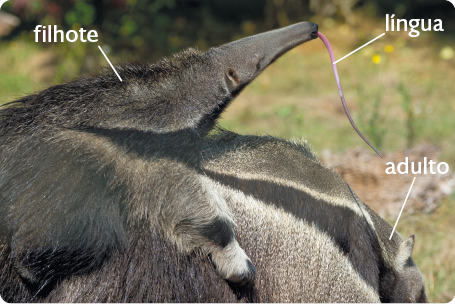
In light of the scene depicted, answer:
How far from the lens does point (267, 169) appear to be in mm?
2377

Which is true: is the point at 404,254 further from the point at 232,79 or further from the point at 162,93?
the point at 162,93

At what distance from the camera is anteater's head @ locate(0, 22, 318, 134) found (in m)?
2.19

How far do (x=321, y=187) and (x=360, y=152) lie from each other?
371 centimetres

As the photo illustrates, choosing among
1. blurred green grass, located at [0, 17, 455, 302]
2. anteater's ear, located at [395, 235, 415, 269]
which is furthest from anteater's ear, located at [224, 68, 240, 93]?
blurred green grass, located at [0, 17, 455, 302]

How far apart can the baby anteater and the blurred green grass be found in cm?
258

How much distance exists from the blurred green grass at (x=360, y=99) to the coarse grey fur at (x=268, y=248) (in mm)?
1649

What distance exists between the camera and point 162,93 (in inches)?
89.4

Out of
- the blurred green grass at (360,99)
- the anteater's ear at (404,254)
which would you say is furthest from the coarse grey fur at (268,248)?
the blurred green grass at (360,99)

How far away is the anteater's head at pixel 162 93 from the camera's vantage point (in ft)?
7.18

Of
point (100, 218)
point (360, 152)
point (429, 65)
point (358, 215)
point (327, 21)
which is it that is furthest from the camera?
point (327, 21)

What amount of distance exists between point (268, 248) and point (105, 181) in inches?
35.4

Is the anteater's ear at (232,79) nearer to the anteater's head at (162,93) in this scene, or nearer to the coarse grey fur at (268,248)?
the anteater's head at (162,93)

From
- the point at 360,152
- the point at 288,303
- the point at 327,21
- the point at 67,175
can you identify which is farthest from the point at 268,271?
the point at 327,21

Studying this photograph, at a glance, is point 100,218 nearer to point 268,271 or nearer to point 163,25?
point 268,271
